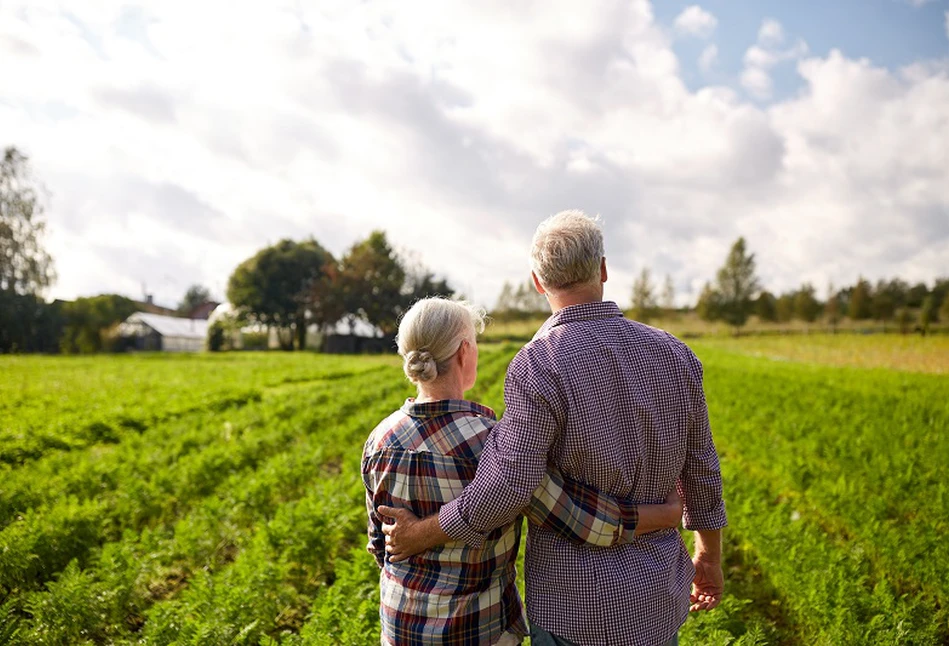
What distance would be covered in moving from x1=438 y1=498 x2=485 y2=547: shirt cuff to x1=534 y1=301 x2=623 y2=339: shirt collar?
24.0 inches

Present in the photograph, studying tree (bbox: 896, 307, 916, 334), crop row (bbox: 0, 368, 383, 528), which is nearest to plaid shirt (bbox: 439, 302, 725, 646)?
crop row (bbox: 0, 368, 383, 528)

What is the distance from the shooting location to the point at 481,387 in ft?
61.4

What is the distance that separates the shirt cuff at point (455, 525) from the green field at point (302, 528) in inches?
74.7

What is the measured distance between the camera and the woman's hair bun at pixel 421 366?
6.39 feet

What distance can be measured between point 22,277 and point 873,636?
52.7 metres

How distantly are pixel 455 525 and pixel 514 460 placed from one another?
301 millimetres

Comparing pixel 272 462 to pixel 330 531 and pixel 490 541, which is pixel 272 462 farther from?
pixel 490 541

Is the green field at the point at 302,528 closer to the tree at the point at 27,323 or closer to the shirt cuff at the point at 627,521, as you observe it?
the shirt cuff at the point at 627,521

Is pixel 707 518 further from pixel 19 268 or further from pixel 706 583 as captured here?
pixel 19 268

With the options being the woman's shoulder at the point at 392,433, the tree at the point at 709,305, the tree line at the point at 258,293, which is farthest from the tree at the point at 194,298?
the woman's shoulder at the point at 392,433

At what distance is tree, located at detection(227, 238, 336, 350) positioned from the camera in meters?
50.9

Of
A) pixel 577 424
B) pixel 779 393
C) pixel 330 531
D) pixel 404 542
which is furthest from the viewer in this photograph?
pixel 779 393

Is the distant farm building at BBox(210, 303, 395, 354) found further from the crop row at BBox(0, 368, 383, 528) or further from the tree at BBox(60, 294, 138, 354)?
the crop row at BBox(0, 368, 383, 528)

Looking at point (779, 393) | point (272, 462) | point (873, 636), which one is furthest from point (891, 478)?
point (779, 393)
